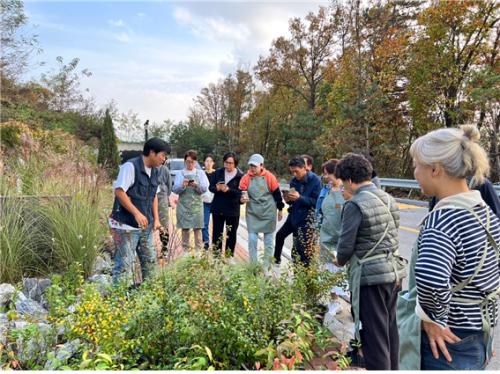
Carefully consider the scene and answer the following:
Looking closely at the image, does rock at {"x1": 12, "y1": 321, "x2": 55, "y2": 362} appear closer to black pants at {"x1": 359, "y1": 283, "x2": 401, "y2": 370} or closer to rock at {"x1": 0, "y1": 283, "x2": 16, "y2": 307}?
rock at {"x1": 0, "y1": 283, "x2": 16, "y2": 307}

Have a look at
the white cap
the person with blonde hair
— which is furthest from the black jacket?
the person with blonde hair

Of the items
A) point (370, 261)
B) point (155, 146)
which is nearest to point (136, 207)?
point (155, 146)

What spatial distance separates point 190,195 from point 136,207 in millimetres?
2000

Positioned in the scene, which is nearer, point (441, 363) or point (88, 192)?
point (441, 363)

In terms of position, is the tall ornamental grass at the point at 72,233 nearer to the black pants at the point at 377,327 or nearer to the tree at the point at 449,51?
the black pants at the point at 377,327

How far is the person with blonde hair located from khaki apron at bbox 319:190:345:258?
8.36ft

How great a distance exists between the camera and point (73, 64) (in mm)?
31422

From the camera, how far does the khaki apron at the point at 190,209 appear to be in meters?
6.28

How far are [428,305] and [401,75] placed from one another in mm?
21241

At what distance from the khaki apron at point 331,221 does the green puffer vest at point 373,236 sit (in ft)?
4.49

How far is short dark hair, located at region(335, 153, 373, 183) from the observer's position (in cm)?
305

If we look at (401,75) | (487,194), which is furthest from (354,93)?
(487,194)

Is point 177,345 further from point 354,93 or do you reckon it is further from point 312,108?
point 312,108

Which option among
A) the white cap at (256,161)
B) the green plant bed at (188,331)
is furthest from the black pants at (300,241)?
the green plant bed at (188,331)
